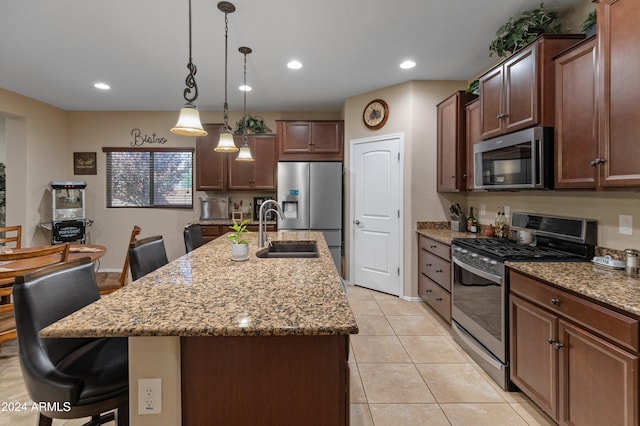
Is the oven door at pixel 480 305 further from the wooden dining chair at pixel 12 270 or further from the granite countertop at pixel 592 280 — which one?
the wooden dining chair at pixel 12 270

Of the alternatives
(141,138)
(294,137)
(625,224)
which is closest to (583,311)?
(625,224)

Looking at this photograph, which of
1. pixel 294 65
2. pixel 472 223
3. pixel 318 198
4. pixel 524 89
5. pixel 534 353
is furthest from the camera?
pixel 318 198

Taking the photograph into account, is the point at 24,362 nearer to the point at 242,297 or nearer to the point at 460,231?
the point at 242,297

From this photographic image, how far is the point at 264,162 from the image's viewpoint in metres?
4.86

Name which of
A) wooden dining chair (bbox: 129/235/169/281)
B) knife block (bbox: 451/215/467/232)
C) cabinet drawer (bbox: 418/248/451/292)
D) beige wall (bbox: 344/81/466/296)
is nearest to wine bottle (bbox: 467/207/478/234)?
knife block (bbox: 451/215/467/232)

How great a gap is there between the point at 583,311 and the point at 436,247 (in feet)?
5.91

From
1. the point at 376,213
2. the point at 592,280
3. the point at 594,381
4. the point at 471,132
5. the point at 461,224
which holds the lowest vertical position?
the point at 594,381

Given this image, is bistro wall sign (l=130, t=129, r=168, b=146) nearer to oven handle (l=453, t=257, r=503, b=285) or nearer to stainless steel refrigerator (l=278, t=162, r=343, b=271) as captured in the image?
stainless steel refrigerator (l=278, t=162, r=343, b=271)

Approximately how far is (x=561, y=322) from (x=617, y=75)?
1.29 m

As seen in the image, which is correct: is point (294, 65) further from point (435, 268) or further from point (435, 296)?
point (435, 296)

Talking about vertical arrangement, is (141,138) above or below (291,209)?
above

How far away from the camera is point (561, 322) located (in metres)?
1.59

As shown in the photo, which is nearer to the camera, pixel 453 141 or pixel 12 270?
pixel 12 270

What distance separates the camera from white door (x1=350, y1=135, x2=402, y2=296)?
12.9 ft
